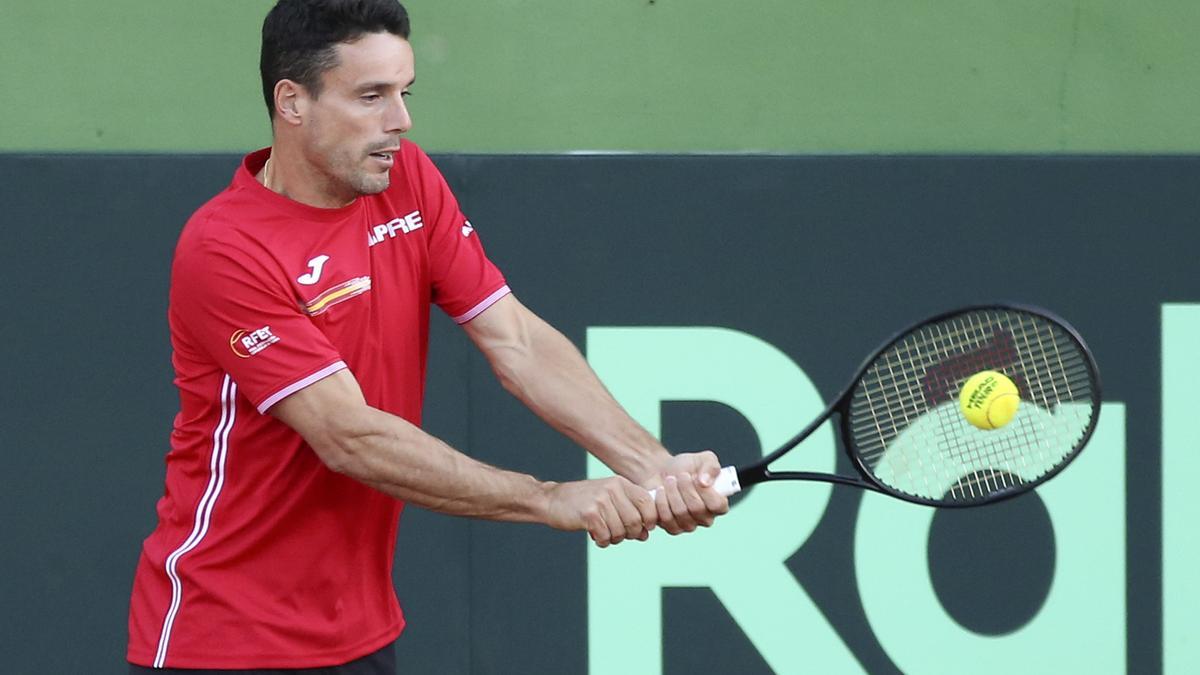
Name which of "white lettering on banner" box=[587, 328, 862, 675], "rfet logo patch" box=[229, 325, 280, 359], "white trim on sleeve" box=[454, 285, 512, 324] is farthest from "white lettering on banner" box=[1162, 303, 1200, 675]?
"rfet logo patch" box=[229, 325, 280, 359]

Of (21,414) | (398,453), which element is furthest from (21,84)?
(398,453)

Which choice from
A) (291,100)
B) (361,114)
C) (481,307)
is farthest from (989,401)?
(291,100)

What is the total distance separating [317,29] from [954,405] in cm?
149

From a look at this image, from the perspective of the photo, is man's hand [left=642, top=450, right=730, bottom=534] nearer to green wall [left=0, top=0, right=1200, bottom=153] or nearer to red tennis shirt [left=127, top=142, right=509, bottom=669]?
red tennis shirt [left=127, top=142, right=509, bottom=669]

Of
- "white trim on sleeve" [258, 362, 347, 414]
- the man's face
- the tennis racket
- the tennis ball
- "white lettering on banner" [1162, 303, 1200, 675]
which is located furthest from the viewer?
"white lettering on banner" [1162, 303, 1200, 675]

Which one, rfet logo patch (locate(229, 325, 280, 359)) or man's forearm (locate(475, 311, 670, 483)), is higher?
rfet logo patch (locate(229, 325, 280, 359))

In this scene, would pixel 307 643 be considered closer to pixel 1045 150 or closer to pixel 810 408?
pixel 810 408

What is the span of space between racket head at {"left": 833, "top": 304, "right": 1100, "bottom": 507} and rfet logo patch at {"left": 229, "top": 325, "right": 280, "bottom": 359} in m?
1.21

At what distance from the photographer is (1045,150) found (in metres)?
3.77

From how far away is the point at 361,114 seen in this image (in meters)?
2.65

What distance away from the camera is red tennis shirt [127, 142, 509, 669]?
101 inches

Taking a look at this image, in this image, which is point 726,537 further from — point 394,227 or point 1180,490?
point 394,227

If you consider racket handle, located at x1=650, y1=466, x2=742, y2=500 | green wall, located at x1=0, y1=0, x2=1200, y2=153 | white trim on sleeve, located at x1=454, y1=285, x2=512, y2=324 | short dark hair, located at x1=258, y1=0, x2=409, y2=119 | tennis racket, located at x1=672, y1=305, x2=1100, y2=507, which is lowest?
racket handle, located at x1=650, y1=466, x2=742, y2=500

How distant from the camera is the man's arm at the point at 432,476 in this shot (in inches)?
100
